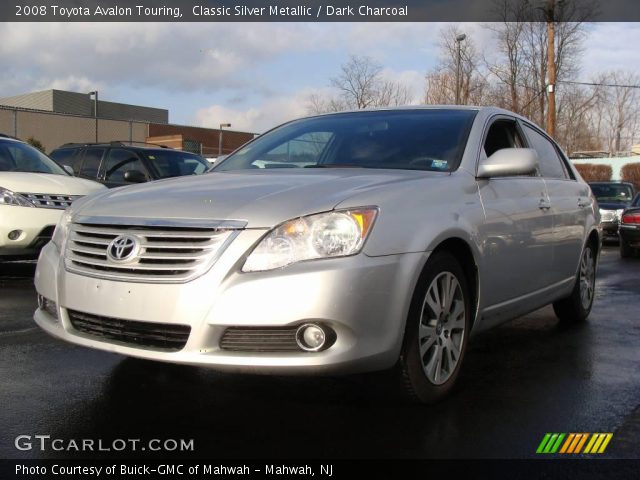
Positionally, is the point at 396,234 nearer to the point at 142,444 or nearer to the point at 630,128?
the point at 142,444

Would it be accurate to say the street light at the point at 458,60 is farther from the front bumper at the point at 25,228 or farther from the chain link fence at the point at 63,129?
the front bumper at the point at 25,228

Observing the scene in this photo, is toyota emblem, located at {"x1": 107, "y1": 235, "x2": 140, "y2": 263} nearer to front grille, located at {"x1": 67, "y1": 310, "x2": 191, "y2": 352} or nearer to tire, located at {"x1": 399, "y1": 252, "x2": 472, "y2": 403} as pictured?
front grille, located at {"x1": 67, "y1": 310, "x2": 191, "y2": 352}

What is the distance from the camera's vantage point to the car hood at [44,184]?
7059mm

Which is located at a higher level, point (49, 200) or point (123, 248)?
point (49, 200)

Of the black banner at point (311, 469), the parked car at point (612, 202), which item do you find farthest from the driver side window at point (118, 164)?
the parked car at point (612, 202)

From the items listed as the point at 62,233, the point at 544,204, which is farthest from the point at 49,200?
the point at 544,204

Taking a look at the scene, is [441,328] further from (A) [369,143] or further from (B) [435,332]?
(A) [369,143]

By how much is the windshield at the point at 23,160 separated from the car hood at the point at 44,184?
0.43 m

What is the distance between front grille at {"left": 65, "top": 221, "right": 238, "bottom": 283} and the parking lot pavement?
2.25 ft

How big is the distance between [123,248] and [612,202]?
15318 millimetres

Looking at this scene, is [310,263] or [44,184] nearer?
[310,263]

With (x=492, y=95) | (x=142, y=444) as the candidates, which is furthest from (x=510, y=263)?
(x=492, y=95)

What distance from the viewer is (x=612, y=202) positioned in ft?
52.7

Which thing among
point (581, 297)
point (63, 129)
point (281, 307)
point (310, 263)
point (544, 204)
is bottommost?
point (581, 297)
